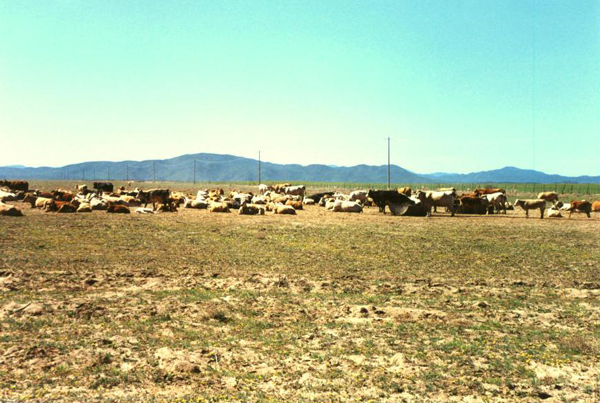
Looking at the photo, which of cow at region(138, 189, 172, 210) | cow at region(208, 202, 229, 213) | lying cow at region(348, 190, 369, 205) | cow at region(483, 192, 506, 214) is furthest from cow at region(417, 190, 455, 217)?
cow at region(138, 189, 172, 210)

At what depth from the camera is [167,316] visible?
8500 millimetres

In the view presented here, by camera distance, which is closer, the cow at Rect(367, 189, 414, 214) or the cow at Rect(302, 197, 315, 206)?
the cow at Rect(367, 189, 414, 214)

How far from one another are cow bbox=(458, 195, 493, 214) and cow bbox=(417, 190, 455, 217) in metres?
1.75

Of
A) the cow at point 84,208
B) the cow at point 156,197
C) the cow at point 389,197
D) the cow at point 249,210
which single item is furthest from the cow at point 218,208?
the cow at point 389,197

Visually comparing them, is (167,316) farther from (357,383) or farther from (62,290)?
(357,383)

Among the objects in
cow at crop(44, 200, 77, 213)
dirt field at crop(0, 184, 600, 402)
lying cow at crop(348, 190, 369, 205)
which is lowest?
dirt field at crop(0, 184, 600, 402)

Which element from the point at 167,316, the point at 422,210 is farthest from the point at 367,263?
the point at 422,210

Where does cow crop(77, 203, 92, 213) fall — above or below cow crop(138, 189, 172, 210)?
below

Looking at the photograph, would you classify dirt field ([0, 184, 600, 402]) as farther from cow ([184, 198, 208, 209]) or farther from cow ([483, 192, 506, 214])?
cow ([483, 192, 506, 214])

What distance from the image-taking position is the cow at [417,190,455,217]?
1286 inches

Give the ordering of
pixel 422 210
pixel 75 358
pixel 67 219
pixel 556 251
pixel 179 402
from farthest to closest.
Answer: pixel 422 210
pixel 67 219
pixel 556 251
pixel 75 358
pixel 179 402

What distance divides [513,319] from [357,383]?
4320 mm

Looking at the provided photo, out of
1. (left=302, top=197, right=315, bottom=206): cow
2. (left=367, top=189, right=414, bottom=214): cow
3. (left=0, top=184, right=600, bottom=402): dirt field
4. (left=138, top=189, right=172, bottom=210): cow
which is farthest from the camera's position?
(left=302, top=197, right=315, bottom=206): cow

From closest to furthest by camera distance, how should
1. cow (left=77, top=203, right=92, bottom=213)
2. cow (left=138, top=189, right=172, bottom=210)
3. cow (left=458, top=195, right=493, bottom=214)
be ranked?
cow (left=77, top=203, right=92, bottom=213)
cow (left=138, top=189, right=172, bottom=210)
cow (left=458, top=195, right=493, bottom=214)
